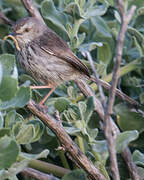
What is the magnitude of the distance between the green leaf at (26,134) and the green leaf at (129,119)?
1184 millimetres

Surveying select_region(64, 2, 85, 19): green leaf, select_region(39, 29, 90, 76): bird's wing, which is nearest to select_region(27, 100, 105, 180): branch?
select_region(64, 2, 85, 19): green leaf

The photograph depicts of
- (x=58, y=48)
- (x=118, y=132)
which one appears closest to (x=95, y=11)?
(x=58, y=48)

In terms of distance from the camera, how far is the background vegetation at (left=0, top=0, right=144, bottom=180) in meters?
2.51

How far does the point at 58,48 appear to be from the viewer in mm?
4234

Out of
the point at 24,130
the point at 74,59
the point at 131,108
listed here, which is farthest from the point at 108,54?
the point at 24,130

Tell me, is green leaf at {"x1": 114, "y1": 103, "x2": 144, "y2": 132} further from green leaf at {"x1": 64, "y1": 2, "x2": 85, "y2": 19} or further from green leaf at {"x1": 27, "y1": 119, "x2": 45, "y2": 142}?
green leaf at {"x1": 27, "y1": 119, "x2": 45, "y2": 142}

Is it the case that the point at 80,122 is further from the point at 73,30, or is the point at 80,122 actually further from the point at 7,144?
the point at 73,30

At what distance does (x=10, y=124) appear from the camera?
8.98ft

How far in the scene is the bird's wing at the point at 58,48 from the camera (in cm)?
402

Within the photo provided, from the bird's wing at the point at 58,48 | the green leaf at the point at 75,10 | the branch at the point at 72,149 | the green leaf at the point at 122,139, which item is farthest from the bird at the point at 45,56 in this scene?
the green leaf at the point at 122,139

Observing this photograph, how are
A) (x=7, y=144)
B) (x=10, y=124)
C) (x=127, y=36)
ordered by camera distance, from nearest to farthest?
(x=7, y=144) → (x=10, y=124) → (x=127, y=36)

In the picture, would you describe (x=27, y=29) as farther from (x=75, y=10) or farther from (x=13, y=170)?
(x=13, y=170)

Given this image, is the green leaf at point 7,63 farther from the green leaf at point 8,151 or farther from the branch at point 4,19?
the branch at point 4,19

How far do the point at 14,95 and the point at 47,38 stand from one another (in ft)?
6.72
